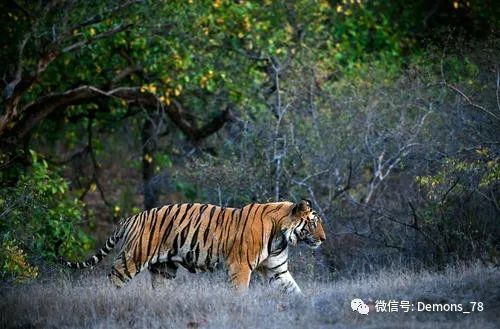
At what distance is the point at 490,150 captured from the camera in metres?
14.1

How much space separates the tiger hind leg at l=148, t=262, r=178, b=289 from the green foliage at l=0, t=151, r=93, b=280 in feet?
5.18

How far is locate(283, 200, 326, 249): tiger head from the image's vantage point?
12.5 meters

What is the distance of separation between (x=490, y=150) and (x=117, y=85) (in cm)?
815

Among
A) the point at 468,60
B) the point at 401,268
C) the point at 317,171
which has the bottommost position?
the point at 401,268

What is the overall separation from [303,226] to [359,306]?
226cm

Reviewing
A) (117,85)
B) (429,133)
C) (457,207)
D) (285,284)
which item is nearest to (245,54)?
(117,85)

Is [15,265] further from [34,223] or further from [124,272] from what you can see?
[34,223]

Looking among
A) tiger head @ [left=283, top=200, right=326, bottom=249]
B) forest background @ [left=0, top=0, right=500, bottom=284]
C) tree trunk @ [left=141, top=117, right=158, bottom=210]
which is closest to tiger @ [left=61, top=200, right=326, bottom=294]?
tiger head @ [left=283, top=200, right=326, bottom=249]

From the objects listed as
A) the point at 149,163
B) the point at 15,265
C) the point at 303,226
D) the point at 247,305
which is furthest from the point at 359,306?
the point at 149,163

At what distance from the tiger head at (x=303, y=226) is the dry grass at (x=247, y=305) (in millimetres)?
696

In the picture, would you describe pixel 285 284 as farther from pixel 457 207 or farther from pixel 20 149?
pixel 20 149

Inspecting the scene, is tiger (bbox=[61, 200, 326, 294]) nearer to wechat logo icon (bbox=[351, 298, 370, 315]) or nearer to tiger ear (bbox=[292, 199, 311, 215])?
tiger ear (bbox=[292, 199, 311, 215])

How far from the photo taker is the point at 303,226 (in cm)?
1259

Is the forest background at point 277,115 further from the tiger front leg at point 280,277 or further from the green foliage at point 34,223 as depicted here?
the tiger front leg at point 280,277
